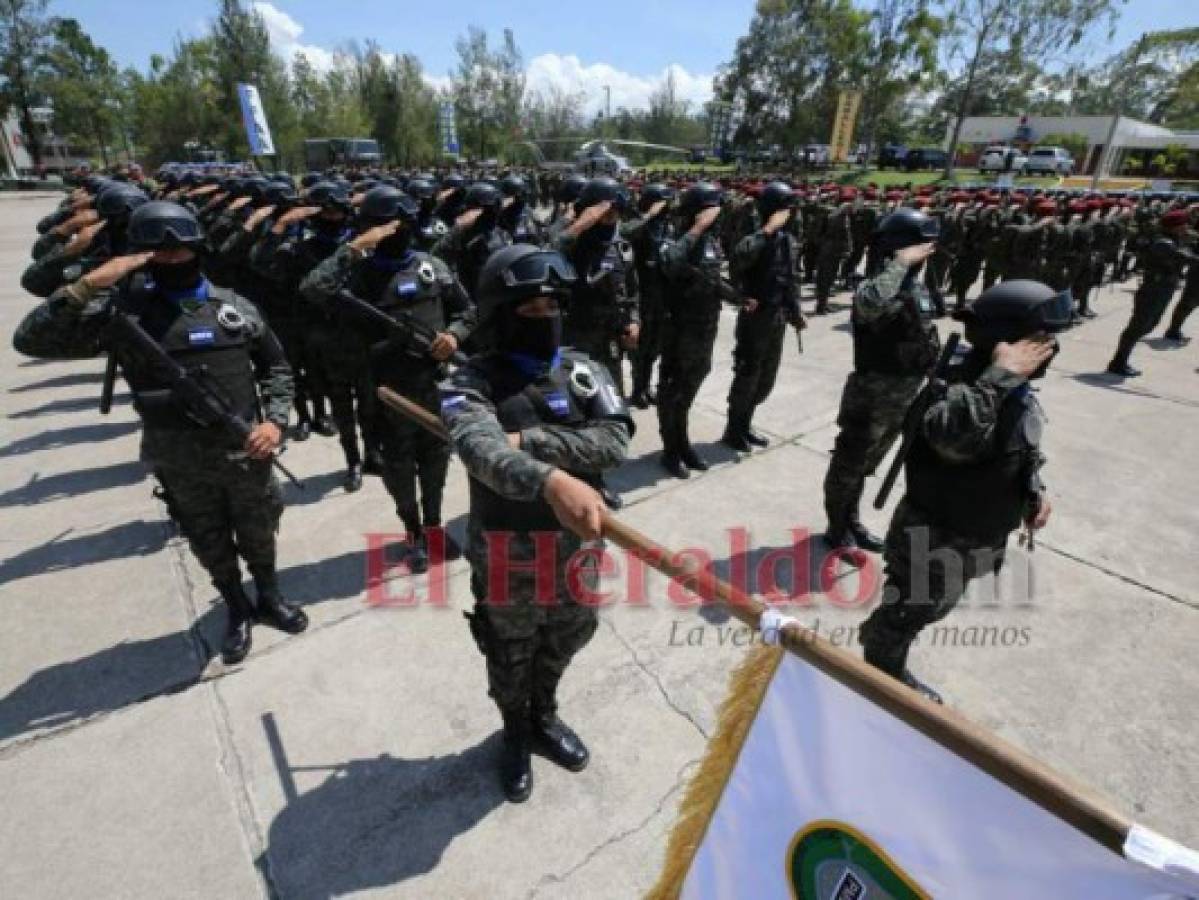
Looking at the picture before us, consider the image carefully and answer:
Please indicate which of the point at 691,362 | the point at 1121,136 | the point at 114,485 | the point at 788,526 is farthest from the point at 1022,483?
the point at 1121,136

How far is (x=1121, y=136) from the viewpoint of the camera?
42000 mm

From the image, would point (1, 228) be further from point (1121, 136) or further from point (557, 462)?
point (1121, 136)

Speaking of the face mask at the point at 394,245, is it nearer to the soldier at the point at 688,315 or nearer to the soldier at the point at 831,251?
the soldier at the point at 688,315

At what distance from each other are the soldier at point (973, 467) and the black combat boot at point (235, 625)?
10.4ft

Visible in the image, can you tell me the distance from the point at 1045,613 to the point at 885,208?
35.3ft

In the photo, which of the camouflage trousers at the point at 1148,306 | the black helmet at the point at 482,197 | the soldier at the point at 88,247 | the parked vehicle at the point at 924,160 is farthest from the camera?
the parked vehicle at the point at 924,160

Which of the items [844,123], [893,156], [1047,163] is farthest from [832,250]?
[893,156]

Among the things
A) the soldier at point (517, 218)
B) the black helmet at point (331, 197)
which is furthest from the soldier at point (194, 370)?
the soldier at point (517, 218)

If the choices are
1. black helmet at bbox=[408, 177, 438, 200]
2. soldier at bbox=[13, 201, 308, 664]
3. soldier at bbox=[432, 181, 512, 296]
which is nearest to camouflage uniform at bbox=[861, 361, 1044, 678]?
soldier at bbox=[13, 201, 308, 664]

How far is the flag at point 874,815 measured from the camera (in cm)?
93

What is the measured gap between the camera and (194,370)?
9.60 ft

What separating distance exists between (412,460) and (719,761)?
116 inches

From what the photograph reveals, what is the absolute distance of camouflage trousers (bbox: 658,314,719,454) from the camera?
5211mm

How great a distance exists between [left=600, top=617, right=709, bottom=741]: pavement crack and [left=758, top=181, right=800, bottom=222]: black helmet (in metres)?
3.76
